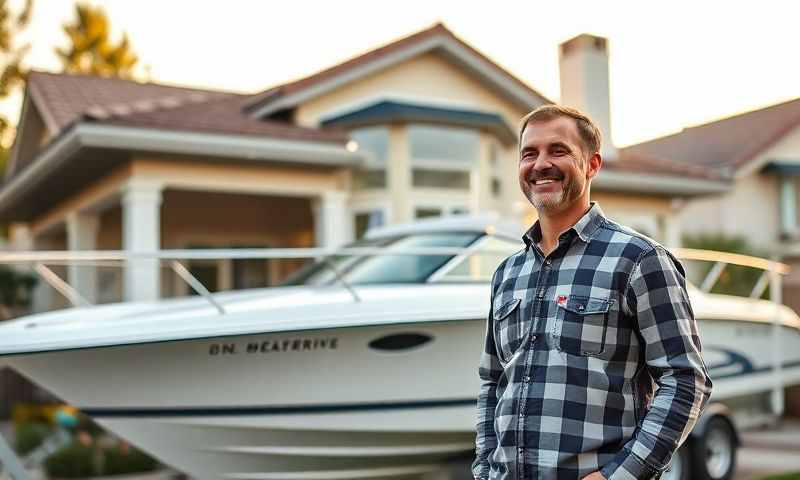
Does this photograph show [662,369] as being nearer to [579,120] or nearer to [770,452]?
[579,120]

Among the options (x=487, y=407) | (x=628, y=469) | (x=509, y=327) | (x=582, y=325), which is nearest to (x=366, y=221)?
(x=487, y=407)

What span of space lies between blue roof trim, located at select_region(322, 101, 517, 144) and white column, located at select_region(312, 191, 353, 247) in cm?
117

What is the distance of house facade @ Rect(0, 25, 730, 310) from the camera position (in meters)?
9.71

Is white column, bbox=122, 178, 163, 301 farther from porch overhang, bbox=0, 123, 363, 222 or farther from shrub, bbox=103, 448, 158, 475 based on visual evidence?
shrub, bbox=103, 448, 158, 475

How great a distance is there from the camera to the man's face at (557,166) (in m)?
2.15

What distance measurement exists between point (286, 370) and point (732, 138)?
19.2 metres

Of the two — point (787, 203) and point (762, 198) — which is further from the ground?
point (762, 198)

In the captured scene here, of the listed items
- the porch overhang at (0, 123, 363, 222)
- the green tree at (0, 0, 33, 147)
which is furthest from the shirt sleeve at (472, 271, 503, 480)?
the green tree at (0, 0, 33, 147)

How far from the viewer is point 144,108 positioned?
10211 millimetres

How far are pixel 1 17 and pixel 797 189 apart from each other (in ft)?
57.7

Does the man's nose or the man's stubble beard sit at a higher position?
the man's nose

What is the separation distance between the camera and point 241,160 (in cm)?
1038

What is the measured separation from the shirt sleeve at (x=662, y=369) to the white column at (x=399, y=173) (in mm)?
9548

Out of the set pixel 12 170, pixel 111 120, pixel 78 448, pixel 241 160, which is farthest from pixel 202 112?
pixel 12 170
